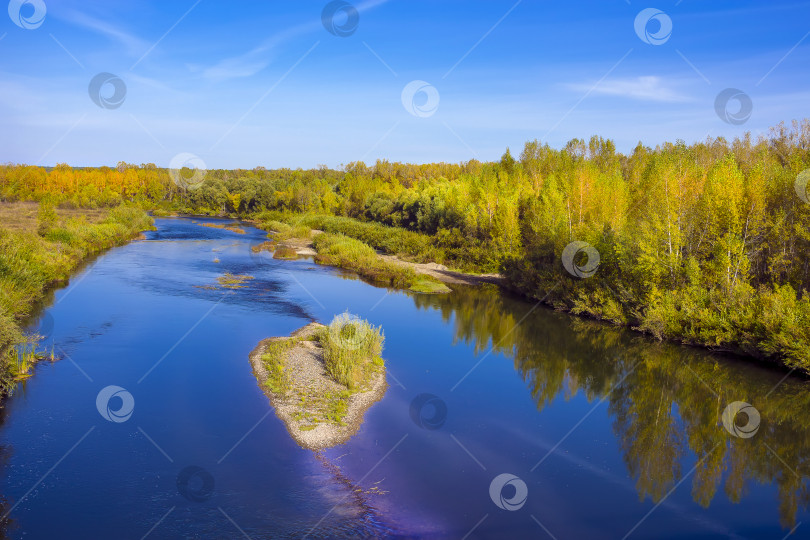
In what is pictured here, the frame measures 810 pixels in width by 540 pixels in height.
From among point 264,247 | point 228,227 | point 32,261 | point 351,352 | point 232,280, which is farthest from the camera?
point 228,227

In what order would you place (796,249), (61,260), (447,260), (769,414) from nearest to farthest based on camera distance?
(769,414) < (796,249) < (61,260) < (447,260)

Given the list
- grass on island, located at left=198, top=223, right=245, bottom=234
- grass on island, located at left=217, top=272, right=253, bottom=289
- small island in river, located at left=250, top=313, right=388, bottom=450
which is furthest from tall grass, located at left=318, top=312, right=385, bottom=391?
grass on island, located at left=198, top=223, right=245, bottom=234

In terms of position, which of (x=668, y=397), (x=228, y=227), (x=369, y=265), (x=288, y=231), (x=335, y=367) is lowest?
(x=228, y=227)

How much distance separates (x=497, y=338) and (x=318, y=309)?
10.6 m

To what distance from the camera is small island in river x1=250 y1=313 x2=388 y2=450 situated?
55.5ft

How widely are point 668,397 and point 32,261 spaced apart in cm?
3429

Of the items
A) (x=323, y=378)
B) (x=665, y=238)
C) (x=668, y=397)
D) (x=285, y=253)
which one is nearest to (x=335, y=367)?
(x=323, y=378)

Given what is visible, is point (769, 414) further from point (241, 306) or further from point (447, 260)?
point (447, 260)

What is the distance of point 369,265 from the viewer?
159 ft

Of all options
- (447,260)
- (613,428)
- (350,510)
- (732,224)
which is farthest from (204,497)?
(447,260)

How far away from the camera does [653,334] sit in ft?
96.8

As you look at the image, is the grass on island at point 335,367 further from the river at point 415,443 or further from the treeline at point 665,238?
the treeline at point 665,238

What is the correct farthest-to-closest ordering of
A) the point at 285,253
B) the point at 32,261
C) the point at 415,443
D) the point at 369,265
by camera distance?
1. the point at 285,253
2. the point at 369,265
3. the point at 32,261
4. the point at 415,443

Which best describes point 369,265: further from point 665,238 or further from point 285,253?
point 665,238
